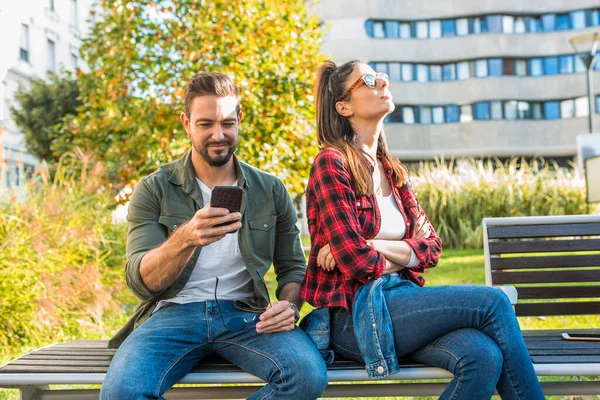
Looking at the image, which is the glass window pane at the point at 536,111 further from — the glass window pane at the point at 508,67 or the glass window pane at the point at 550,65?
the glass window pane at the point at 508,67

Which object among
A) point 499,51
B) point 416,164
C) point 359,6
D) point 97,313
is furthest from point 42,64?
point 97,313

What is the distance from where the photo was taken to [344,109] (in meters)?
3.30

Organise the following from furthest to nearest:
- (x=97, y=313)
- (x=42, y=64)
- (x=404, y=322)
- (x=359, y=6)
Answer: (x=359, y=6)
(x=42, y=64)
(x=97, y=313)
(x=404, y=322)

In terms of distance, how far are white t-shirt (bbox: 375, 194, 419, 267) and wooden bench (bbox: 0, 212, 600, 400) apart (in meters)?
0.52

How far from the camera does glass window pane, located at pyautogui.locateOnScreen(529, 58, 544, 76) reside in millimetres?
40562

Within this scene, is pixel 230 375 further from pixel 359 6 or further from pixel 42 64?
pixel 359 6

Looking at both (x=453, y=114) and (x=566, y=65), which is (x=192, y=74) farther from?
(x=566, y=65)

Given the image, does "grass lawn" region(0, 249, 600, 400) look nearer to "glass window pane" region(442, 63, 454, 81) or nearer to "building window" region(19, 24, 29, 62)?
"building window" region(19, 24, 29, 62)

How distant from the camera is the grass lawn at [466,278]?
6129mm

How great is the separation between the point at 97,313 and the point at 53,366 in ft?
11.6

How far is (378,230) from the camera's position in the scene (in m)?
3.12

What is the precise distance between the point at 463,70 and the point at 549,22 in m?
5.23

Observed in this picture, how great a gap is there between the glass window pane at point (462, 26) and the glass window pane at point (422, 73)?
248 cm

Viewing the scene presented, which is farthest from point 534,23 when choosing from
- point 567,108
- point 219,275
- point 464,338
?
point 464,338
